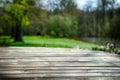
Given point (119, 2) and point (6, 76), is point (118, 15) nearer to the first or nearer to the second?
point (119, 2)

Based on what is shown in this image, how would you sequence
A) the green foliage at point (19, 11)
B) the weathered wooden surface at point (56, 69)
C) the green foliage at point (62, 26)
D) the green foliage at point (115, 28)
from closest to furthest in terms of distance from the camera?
1. the weathered wooden surface at point (56, 69)
2. the green foliage at point (19, 11)
3. the green foliage at point (115, 28)
4. the green foliage at point (62, 26)

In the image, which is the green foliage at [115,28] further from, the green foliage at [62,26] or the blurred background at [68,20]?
the green foliage at [62,26]

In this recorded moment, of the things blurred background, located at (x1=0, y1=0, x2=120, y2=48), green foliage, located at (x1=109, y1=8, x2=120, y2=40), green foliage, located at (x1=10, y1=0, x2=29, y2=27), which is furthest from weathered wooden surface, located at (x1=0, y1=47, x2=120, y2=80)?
green foliage, located at (x1=109, y1=8, x2=120, y2=40)

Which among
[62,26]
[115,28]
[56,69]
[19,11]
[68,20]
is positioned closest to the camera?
[56,69]

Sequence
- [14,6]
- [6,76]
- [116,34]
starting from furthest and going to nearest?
→ [116,34] → [14,6] → [6,76]

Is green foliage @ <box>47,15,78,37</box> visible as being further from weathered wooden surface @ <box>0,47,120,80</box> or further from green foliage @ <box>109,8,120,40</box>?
weathered wooden surface @ <box>0,47,120,80</box>

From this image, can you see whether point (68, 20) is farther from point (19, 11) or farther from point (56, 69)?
point (56, 69)

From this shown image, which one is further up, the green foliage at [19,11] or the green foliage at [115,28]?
the green foliage at [19,11]

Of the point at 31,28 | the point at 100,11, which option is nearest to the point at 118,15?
the point at 100,11

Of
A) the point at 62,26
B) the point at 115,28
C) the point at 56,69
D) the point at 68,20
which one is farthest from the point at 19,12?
the point at 62,26

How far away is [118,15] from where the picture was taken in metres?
19.7

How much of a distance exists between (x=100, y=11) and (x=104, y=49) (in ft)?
52.8

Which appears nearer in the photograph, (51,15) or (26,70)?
(26,70)

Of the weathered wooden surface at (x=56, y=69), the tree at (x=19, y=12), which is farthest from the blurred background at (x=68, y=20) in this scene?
the weathered wooden surface at (x=56, y=69)
